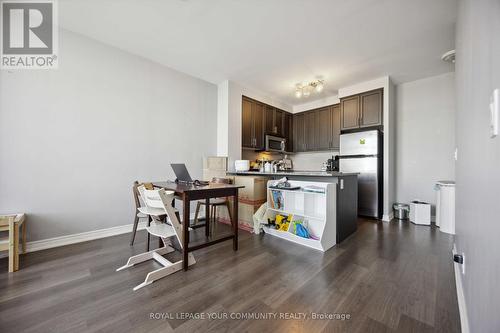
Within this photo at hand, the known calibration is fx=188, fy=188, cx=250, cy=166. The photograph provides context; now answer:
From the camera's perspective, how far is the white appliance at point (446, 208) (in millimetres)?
2908

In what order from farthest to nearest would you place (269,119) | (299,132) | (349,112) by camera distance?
(299,132) < (269,119) < (349,112)

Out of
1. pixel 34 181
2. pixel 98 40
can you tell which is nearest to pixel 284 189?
pixel 34 181

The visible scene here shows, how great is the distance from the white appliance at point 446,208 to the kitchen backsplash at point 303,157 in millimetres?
2129

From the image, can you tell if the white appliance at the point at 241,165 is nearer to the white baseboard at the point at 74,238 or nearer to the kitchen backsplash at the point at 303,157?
the kitchen backsplash at the point at 303,157

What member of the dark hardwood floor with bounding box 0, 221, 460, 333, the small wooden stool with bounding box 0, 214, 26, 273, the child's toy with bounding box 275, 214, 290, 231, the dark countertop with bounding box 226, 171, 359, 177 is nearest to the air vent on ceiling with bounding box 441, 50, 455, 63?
the dark countertop with bounding box 226, 171, 359, 177

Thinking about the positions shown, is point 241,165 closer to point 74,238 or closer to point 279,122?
point 279,122

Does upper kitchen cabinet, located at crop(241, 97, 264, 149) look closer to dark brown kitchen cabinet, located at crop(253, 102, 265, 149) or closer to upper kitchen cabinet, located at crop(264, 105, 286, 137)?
dark brown kitchen cabinet, located at crop(253, 102, 265, 149)

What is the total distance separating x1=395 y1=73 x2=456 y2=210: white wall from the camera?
3.46 metres

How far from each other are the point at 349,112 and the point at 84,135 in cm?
473

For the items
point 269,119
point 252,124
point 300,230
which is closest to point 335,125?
point 269,119

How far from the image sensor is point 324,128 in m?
4.82

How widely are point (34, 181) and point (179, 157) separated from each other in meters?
1.82

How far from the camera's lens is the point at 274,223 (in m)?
2.90

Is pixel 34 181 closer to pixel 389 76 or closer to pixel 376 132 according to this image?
pixel 376 132
